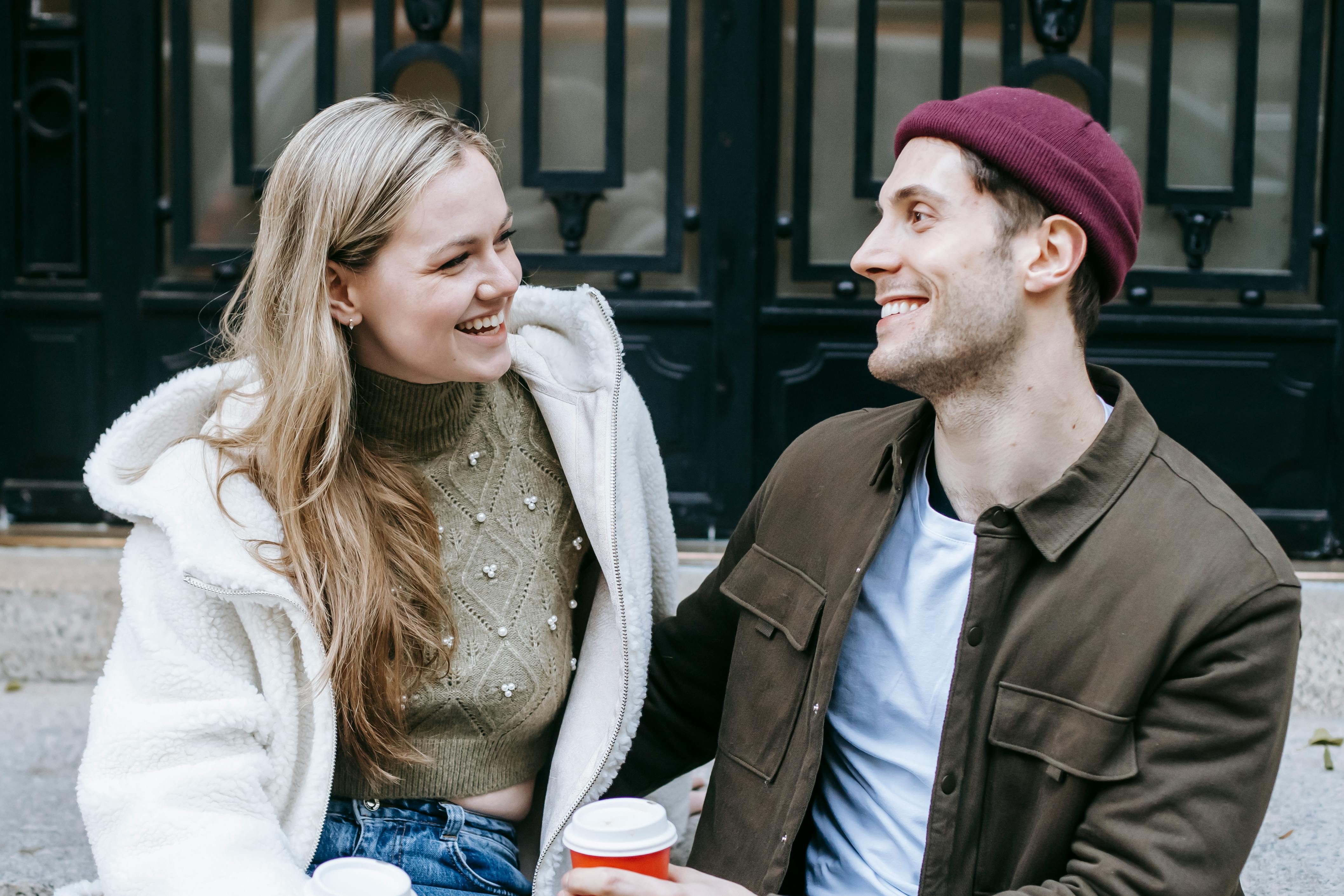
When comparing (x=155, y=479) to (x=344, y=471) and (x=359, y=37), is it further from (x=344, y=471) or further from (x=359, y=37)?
(x=359, y=37)

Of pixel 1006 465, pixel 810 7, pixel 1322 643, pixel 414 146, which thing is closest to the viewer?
pixel 1006 465

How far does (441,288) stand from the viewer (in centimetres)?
229

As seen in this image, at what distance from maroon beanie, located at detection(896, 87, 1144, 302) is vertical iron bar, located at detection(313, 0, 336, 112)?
97.5 inches

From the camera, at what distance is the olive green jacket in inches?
71.1

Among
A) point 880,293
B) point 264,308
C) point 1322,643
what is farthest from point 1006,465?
point 1322,643

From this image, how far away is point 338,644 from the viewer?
7.11 ft

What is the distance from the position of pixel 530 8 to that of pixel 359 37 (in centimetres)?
58

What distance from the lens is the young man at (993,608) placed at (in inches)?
71.6

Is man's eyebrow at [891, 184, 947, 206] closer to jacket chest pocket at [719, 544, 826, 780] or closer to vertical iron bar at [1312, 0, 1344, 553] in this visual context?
jacket chest pocket at [719, 544, 826, 780]

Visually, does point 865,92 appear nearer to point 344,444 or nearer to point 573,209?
point 573,209

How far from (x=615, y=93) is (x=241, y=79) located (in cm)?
119

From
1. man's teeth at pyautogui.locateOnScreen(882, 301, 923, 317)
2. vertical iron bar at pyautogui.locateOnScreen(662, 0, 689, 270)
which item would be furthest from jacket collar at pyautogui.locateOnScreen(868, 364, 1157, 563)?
vertical iron bar at pyautogui.locateOnScreen(662, 0, 689, 270)

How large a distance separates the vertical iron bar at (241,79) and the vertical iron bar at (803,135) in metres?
1.47

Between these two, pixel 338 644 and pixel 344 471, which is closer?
pixel 338 644
